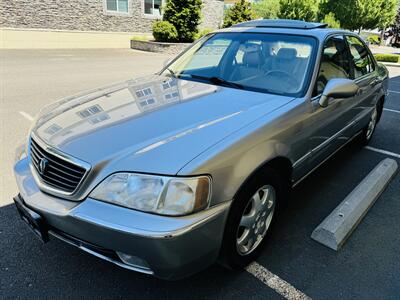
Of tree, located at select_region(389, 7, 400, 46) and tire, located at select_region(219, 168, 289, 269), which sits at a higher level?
tire, located at select_region(219, 168, 289, 269)

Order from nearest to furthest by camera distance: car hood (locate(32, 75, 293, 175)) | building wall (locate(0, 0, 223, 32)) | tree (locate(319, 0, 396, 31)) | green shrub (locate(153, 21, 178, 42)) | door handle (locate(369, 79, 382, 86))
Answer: car hood (locate(32, 75, 293, 175)) → door handle (locate(369, 79, 382, 86)) → building wall (locate(0, 0, 223, 32)) → green shrub (locate(153, 21, 178, 42)) → tree (locate(319, 0, 396, 31))

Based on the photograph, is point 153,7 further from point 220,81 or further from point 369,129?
point 220,81

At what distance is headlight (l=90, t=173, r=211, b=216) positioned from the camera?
1742mm

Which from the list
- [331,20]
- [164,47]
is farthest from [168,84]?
[331,20]

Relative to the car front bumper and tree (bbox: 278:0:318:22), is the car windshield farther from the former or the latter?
tree (bbox: 278:0:318:22)

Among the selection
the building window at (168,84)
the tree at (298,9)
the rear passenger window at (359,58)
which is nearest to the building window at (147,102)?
the building window at (168,84)

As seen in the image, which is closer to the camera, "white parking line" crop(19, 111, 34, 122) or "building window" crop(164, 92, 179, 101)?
"building window" crop(164, 92, 179, 101)

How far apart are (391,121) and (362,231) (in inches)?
169

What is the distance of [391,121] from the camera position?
638cm

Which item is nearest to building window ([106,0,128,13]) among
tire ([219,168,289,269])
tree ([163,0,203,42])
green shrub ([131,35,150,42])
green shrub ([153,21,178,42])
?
green shrub ([131,35,150,42])

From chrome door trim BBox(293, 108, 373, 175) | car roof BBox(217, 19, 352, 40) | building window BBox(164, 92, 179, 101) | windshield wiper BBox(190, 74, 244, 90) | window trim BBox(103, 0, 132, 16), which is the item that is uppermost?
car roof BBox(217, 19, 352, 40)

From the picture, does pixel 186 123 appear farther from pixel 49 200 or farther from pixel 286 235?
pixel 286 235

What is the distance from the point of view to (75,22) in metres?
17.6

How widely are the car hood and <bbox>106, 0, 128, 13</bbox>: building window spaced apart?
58.8ft
